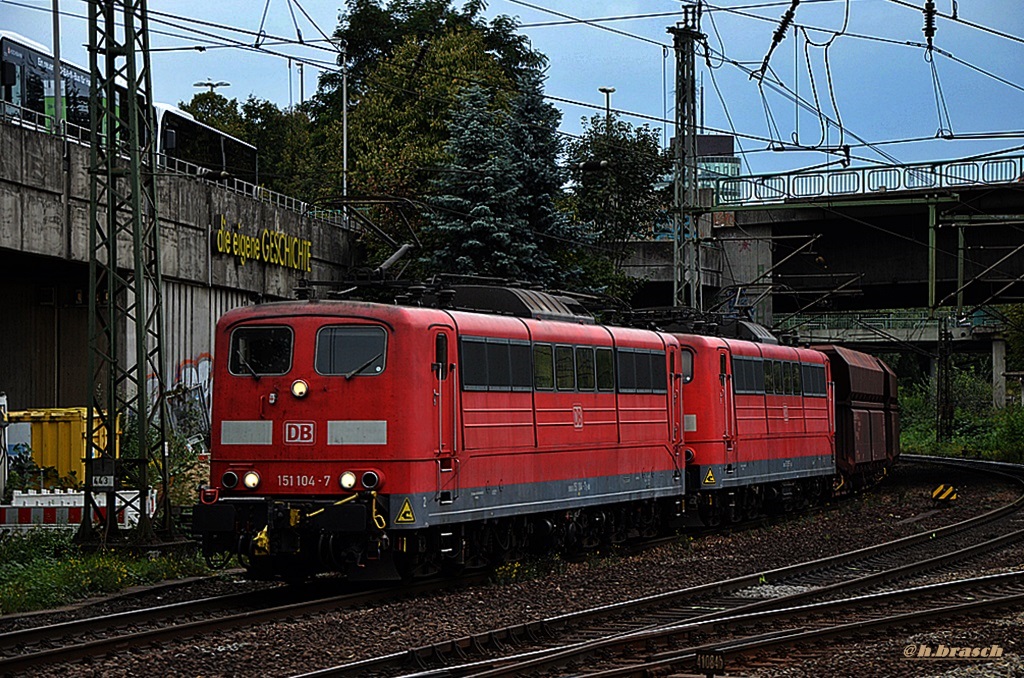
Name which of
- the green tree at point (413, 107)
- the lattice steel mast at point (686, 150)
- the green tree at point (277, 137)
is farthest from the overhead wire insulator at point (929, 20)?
the green tree at point (277, 137)

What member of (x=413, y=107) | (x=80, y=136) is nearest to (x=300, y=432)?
(x=80, y=136)

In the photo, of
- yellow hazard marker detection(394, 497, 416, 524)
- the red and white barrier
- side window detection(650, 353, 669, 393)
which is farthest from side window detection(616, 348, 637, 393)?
the red and white barrier

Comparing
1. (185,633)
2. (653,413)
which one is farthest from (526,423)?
Answer: (185,633)

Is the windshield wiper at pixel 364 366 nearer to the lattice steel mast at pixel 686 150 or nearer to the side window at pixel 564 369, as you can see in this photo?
the side window at pixel 564 369

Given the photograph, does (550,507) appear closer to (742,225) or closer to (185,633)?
(185,633)

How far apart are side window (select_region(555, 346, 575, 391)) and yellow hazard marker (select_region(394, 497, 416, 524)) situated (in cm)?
388

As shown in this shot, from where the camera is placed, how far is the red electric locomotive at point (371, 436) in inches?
605

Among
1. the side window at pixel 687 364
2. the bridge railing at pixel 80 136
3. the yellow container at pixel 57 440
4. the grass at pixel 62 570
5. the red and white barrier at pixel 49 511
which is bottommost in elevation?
the grass at pixel 62 570

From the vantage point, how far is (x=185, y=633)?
42.6ft

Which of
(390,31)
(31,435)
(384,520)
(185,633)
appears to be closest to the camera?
(185,633)

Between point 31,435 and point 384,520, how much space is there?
11.8 meters

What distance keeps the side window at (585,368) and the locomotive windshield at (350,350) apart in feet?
13.6

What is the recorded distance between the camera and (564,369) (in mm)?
18922

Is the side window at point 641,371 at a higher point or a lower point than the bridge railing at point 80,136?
lower
